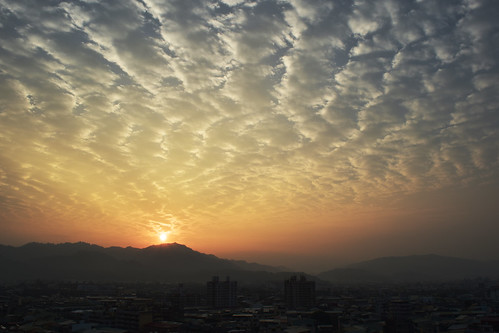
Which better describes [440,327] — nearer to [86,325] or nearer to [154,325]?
[154,325]

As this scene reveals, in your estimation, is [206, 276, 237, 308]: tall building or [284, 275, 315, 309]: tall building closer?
[284, 275, 315, 309]: tall building

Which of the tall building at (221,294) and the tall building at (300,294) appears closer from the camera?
the tall building at (300,294)

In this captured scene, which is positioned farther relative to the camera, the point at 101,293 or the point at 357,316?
the point at 101,293

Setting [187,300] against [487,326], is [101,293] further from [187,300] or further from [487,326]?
[487,326]

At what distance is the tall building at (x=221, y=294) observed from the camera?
81.8 meters

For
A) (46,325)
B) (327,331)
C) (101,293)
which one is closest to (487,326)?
(327,331)

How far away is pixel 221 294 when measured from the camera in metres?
82.3

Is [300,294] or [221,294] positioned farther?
[221,294]

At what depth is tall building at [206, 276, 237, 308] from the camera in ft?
268

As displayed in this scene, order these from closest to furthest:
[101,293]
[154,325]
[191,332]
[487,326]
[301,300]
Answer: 1. [487,326]
2. [154,325]
3. [191,332]
4. [301,300]
5. [101,293]

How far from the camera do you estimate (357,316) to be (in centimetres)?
5725

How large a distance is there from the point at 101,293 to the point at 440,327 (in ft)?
311

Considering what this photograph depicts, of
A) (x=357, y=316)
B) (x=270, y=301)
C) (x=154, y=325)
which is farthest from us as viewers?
(x=270, y=301)

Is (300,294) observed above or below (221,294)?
above
